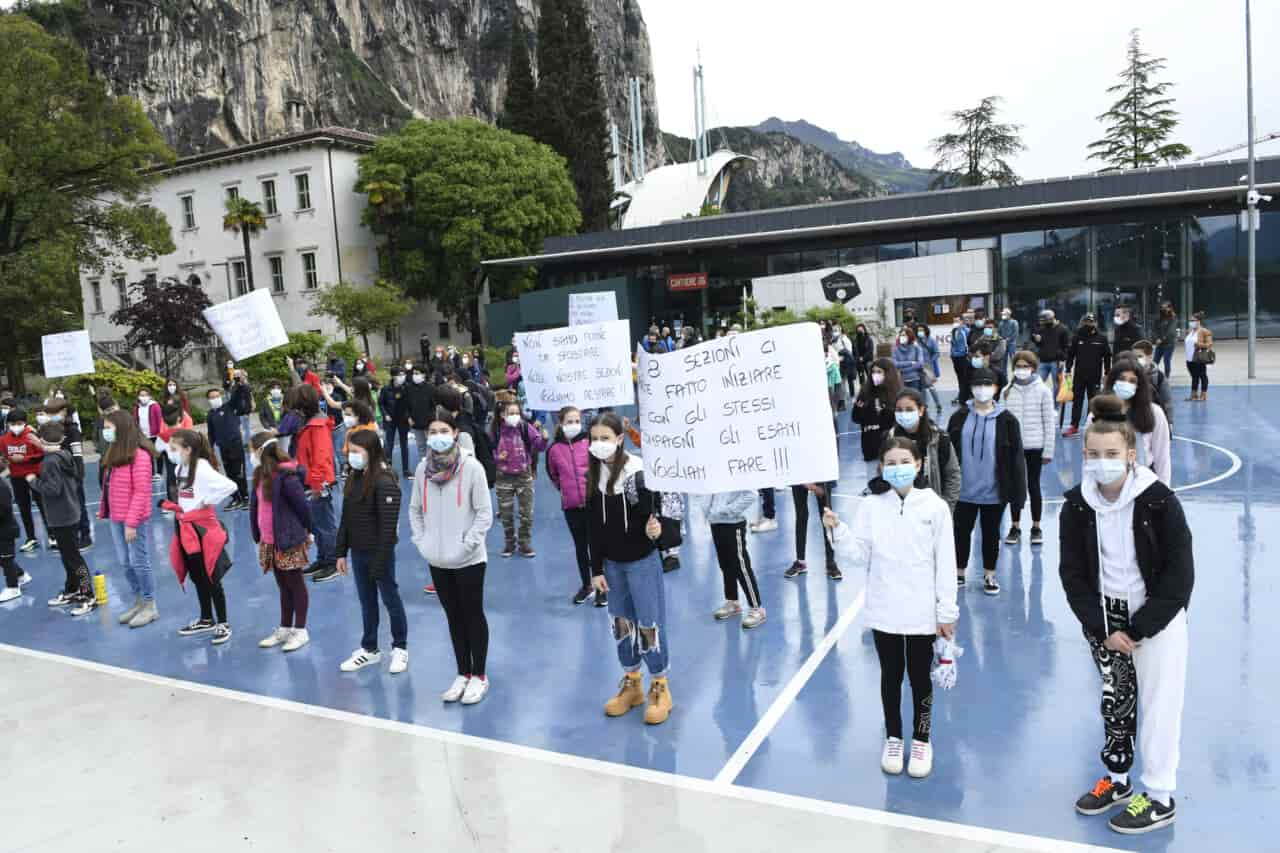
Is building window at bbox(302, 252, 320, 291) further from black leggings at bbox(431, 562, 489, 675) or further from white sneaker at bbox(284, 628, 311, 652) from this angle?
black leggings at bbox(431, 562, 489, 675)

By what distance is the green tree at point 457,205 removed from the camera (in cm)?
4159

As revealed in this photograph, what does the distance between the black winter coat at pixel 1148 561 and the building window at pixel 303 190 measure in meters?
44.7

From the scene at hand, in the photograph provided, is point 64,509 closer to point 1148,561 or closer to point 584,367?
point 584,367

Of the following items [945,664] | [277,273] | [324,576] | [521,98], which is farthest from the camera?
[521,98]

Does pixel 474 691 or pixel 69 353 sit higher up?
pixel 69 353

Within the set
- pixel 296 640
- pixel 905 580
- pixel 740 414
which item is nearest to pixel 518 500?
pixel 296 640

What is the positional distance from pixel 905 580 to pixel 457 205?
39.8 metres

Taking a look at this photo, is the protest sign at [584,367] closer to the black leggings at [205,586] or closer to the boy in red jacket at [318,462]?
the boy in red jacket at [318,462]

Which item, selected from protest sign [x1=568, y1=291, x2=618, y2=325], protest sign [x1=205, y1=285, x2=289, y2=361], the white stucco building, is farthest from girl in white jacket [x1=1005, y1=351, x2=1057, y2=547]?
the white stucco building

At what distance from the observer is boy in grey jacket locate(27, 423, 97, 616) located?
28.6 feet

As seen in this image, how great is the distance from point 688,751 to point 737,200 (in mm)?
123571

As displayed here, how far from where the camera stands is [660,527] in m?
5.57

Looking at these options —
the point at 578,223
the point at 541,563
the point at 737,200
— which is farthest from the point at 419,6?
the point at 541,563

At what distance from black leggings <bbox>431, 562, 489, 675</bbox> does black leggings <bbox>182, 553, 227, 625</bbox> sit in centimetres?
278
